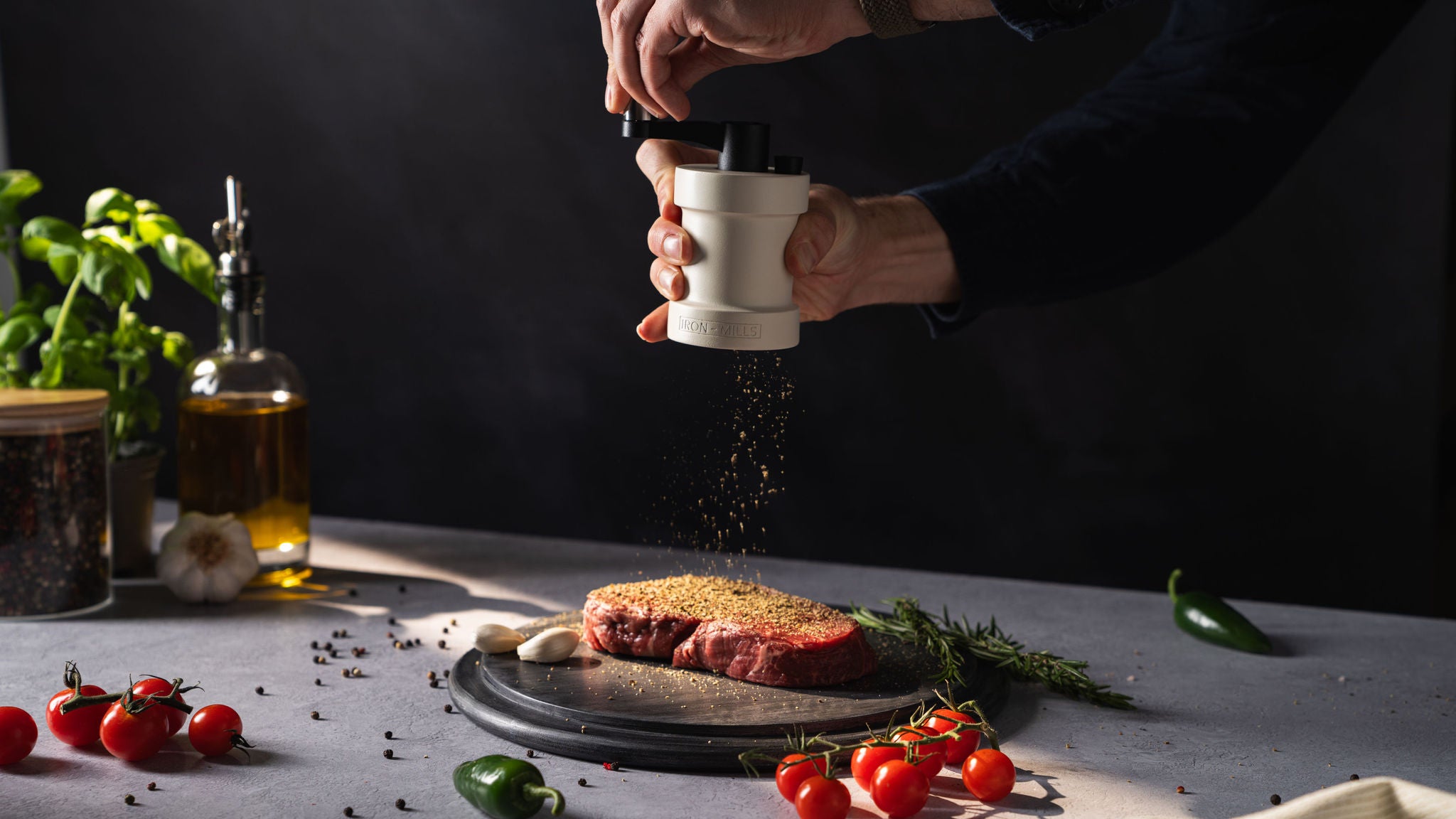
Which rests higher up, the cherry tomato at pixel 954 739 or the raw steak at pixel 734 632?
the raw steak at pixel 734 632

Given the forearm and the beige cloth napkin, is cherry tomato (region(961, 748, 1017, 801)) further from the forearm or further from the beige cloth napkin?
the forearm

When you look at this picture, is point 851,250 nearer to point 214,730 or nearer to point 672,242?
point 672,242

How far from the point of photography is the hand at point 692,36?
4.05 feet


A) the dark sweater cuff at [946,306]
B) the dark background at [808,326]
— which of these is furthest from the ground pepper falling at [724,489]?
the dark sweater cuff at [946,306]

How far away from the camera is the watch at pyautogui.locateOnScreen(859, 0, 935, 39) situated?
126cm

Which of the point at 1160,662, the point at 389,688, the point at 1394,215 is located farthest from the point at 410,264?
the point at 1394,215

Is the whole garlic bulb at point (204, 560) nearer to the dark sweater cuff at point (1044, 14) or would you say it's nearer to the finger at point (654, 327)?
the finger at point (654, 327)

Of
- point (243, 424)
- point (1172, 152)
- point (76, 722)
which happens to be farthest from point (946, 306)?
point (76, 722)

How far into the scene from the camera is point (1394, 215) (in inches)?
77.5

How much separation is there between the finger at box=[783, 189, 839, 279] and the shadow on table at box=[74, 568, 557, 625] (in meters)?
0.68

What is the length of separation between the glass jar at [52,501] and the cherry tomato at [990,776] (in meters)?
1.16

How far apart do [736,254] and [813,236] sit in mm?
132

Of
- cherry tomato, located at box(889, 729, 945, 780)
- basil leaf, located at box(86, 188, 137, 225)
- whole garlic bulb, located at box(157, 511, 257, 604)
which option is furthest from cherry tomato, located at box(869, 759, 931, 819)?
basil leaf, located at box(86, 188, 137, 225)

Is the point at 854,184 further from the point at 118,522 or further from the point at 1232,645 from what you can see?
the point at 118,522
